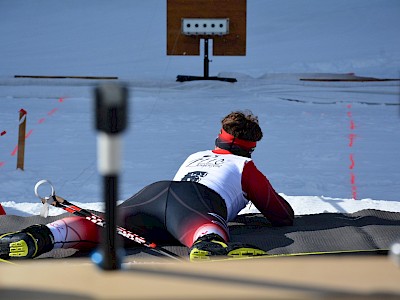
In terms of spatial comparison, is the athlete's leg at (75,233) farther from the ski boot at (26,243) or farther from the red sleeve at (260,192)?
the red sleeve at (260,192)

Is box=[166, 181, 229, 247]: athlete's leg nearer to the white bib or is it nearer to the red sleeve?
the white bib

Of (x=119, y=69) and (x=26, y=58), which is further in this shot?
(x=26, y=58)

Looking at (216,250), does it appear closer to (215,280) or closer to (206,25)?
(215,280)

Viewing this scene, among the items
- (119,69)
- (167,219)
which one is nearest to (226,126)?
(167,219)

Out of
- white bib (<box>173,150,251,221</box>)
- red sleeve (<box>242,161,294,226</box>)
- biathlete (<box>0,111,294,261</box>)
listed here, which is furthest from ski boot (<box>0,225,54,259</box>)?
red sleeve (<box>242,161,294,226</box>)

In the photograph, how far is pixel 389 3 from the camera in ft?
62.0

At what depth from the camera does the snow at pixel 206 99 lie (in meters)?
4.81

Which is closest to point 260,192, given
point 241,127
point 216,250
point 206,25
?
point 241,127

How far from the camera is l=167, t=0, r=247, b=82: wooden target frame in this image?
33.3ft

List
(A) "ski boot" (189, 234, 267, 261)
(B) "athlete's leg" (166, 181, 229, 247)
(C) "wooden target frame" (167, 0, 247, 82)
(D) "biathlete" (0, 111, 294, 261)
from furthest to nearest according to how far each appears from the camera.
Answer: (C) "wooden target frame" (167, 0, 247, 82), (B) "athlete's leg" (166, 181, 229, 247), (D) "biathlete" (0, 111, 294, 261), (A) "ski boot" (189, 234, 267, 261)

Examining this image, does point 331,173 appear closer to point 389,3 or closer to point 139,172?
point 139,172

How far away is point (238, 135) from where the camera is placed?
2.89 m

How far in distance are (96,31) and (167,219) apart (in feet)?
52.4

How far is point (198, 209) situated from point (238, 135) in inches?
18.9
